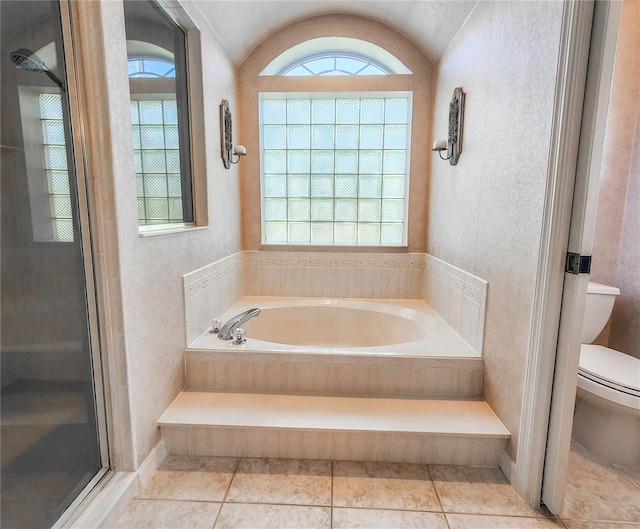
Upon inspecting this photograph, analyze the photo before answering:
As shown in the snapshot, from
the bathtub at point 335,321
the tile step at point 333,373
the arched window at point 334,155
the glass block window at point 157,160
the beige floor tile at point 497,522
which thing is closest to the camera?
the beige floor tile at point 497,522

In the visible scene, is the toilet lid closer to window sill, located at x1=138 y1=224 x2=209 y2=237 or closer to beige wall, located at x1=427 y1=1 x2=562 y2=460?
beige wall, located at x1=427 y1=1 x2=562 y2=460

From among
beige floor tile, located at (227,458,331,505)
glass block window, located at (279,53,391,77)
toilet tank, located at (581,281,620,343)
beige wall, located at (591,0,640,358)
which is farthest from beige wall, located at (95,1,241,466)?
beige wall, located at (591,0,640,358)

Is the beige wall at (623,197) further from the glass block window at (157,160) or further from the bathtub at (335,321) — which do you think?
the glass block window at (157,160)

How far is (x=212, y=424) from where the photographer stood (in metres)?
1.53

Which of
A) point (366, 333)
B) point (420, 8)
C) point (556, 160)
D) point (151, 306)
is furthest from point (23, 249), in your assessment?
point (420, 8)

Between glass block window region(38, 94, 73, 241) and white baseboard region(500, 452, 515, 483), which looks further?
white baseboard region(500, 452, 515, 483)

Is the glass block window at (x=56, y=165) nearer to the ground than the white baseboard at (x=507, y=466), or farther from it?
farther from it

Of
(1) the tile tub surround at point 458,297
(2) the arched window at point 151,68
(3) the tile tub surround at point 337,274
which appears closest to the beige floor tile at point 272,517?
(1) the tile tub surround at point 458,297

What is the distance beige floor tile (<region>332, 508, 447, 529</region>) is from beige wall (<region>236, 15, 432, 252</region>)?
1.99 meters

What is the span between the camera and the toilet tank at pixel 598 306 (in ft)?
6.24

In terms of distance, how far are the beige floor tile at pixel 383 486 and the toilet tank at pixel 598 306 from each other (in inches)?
51.7

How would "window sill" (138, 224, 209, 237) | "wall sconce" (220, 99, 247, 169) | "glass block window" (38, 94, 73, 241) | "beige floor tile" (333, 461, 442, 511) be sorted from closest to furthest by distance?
"glass block window" (38, 94, 73, 241) < "beige floor tile" (333, 461, 442, 511) < "window sill" (138, 224, 209, 237) < "wall sconce" (220, 99, 247, 169)

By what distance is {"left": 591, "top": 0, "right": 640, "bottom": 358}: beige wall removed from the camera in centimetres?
194

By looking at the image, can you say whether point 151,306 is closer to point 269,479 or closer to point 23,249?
point 23,249
